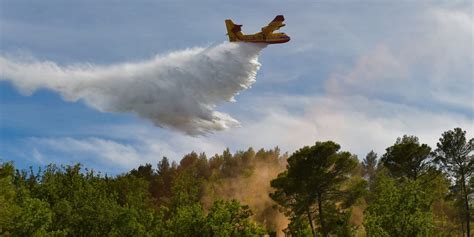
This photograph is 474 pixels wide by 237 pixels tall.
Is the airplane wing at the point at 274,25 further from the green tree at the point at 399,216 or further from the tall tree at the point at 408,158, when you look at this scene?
the green tree at the point at 399,216

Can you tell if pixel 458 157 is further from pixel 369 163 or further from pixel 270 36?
pixel 369 163

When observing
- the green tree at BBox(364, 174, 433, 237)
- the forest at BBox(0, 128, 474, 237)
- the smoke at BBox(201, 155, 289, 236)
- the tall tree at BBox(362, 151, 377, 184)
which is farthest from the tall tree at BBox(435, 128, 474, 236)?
the tall tree at BBox(362, 151, 377, 184)

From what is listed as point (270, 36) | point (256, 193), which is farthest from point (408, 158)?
point (256, 193)

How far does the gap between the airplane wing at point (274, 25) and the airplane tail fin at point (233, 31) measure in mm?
4407

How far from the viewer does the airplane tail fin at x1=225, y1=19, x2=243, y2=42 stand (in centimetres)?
6887

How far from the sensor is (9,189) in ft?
154

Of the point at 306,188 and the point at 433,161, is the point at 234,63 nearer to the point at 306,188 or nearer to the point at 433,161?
the point at 306,188

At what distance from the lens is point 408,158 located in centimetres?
5375

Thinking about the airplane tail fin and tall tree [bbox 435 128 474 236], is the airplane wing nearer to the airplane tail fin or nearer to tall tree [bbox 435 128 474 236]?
the airplane tail fin

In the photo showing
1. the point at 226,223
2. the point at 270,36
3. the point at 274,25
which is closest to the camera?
the point at 226,223

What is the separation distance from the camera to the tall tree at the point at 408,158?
53594 mm

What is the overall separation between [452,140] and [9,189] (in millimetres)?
43665

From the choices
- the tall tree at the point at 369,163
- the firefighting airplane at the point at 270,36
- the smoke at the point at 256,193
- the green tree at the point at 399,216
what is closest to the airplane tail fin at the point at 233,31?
the firefighting airplane at the point at 270,36

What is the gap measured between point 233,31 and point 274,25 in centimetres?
661
